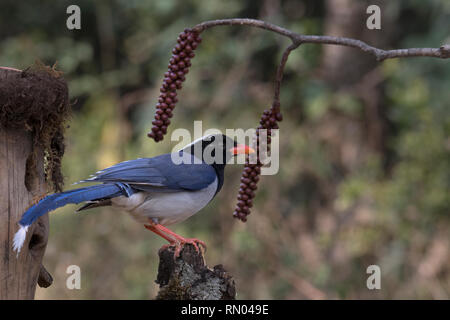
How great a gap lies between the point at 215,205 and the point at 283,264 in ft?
2.83

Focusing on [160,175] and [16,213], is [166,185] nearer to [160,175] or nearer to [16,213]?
[160,175]

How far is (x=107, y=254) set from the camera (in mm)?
6371

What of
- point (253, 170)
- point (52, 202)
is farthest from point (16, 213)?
point (253, 170)

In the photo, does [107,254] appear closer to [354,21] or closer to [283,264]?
[283,264]

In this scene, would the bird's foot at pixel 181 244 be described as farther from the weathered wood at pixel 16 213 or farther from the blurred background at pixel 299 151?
the blurred background at pixel 299 151

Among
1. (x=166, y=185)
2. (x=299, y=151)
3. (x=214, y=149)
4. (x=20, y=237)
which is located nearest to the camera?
(x=20, y=237)

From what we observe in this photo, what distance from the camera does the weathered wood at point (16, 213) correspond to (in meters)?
2.48

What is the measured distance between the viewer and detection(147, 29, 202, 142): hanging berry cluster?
2.41 m

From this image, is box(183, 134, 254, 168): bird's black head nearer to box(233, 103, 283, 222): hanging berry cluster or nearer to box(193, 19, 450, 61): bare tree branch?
box(233, 103, 283, 222): hanging berry cluster

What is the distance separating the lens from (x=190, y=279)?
2.79m

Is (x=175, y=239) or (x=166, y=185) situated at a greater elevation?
(x=166, y=185)

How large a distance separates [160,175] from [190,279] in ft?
2.11

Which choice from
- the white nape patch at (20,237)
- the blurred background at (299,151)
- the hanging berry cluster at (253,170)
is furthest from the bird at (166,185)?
the blurred background at (299,151)

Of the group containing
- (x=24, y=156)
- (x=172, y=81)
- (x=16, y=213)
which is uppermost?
(x=172, y=81)
